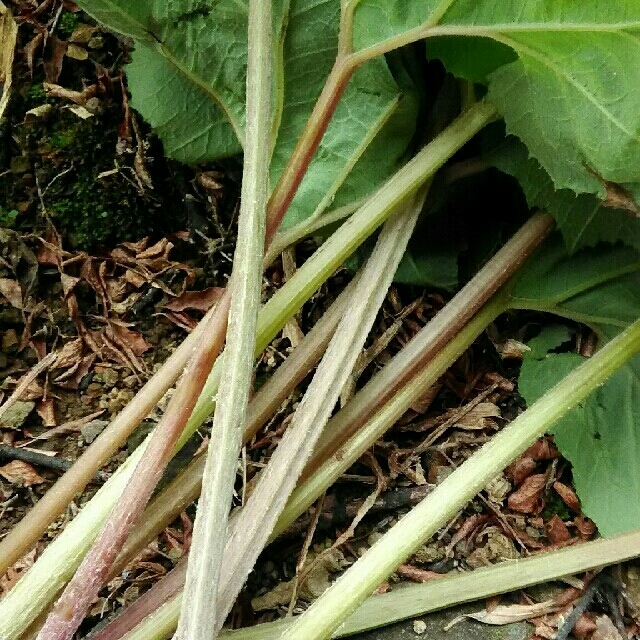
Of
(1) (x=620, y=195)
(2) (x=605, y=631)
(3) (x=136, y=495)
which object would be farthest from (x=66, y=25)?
(2) (x=605, y=631)

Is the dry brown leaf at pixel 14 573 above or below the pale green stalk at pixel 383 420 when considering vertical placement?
below

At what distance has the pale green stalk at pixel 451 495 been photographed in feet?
3.24

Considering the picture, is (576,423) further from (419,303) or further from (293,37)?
(293,37)

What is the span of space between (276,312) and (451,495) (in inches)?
14.6

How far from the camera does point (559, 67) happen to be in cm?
95

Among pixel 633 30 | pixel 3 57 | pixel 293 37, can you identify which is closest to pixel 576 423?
pixel 633 30

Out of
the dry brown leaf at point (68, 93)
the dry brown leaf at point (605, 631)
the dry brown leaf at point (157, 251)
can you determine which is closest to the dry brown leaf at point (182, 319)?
the dry brown leaf at point (157, 251)

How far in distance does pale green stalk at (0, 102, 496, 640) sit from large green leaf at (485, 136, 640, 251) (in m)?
0.09

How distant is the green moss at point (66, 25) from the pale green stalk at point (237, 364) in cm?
62

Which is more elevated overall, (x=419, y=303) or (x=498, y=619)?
(x=419, y=303)

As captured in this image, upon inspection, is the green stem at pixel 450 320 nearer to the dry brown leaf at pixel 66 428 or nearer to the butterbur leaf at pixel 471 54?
the butterbur leaf at pixel 471 54

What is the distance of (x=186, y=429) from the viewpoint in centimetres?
109

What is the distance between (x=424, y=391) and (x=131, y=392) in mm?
538

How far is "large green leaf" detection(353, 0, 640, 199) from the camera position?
906 millimetres
